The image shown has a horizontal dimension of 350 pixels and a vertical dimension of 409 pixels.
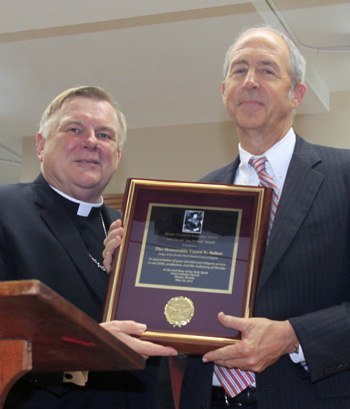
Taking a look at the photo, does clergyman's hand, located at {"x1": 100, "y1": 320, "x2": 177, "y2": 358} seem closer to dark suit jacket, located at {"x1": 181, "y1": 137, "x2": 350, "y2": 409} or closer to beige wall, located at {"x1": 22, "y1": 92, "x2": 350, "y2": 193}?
dark suit jacket, located at {"x1": 181, "y1": 137, "x2": 350, "y2": 409}

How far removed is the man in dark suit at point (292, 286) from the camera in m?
2.12

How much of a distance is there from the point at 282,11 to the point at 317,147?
130 inches

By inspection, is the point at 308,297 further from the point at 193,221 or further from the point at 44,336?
the point at 44,336

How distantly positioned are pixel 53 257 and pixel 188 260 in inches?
19.8

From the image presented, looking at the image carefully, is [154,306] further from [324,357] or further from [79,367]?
[79,367]

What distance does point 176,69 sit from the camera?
257 inches

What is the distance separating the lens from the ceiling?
525cm

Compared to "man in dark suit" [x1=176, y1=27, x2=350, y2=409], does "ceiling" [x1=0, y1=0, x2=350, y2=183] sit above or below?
above

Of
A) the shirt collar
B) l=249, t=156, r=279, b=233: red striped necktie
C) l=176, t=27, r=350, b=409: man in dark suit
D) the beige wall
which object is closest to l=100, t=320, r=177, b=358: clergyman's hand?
l=176, t=27, r=350, b=409: man in dark suit

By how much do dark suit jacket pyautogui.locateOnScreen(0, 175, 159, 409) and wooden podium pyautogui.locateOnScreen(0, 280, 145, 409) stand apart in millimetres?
994

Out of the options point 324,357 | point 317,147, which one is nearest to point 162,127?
point 317,147

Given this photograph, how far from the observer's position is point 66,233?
8.83 feet

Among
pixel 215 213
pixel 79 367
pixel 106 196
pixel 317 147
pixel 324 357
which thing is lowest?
pixel 79 367

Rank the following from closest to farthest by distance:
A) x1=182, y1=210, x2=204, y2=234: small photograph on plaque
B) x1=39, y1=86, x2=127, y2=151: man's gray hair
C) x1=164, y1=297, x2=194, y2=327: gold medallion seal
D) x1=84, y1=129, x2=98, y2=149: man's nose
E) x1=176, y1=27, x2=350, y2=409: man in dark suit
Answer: x1=176, y1=27, x2=350, y2=409: man in dark suit → x1=164, y1=297, x2=194, y2=327: gold medallion seal → x1=182, y1=210, x2=204, y2=234: small photograph on plaque → x1=84, y1=129, x2=98, y2=149: man's nose → x1=39, y1=86, x2=127, y2=151: man's gray hair
